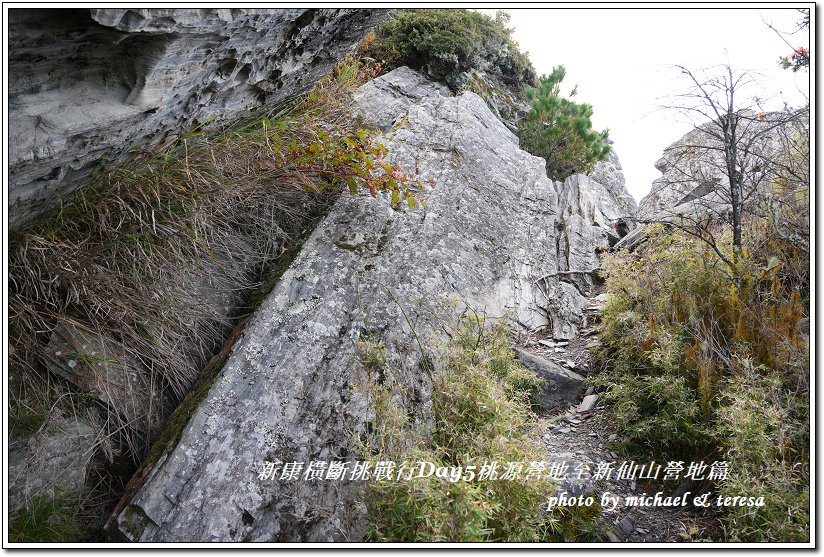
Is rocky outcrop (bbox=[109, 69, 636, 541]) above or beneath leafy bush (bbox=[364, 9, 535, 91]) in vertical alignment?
beneath

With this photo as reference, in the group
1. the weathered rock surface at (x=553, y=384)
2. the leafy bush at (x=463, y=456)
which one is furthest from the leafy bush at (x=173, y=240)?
the weathered rock surface at (x=553, y=384)

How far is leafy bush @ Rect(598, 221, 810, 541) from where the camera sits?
2.92 metres

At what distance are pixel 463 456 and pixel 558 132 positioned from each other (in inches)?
252

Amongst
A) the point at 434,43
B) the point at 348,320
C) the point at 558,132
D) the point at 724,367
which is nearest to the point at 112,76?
the point at 348,320

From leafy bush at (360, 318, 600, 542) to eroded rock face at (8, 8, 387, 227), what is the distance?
196 cm

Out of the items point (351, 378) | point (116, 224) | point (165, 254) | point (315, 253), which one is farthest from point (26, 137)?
point (351, 378)

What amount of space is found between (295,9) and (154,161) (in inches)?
55.2

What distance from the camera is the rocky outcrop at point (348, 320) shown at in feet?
9.06

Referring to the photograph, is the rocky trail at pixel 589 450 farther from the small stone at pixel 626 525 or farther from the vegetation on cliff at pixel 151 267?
the vegetation on cliff at pixel 151 267

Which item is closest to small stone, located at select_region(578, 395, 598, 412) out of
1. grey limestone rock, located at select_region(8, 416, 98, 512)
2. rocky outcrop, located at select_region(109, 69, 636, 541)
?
rocky outcrop, located at select_region(109, 69, 636, 541)

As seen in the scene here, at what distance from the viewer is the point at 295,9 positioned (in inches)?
133

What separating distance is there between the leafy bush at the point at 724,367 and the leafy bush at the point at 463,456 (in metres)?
0.88

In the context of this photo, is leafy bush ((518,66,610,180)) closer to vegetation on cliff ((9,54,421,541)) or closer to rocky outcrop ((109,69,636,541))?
rocky outcrop ((109,69,636,541))

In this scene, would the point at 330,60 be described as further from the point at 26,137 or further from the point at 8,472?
the point at 8,472
